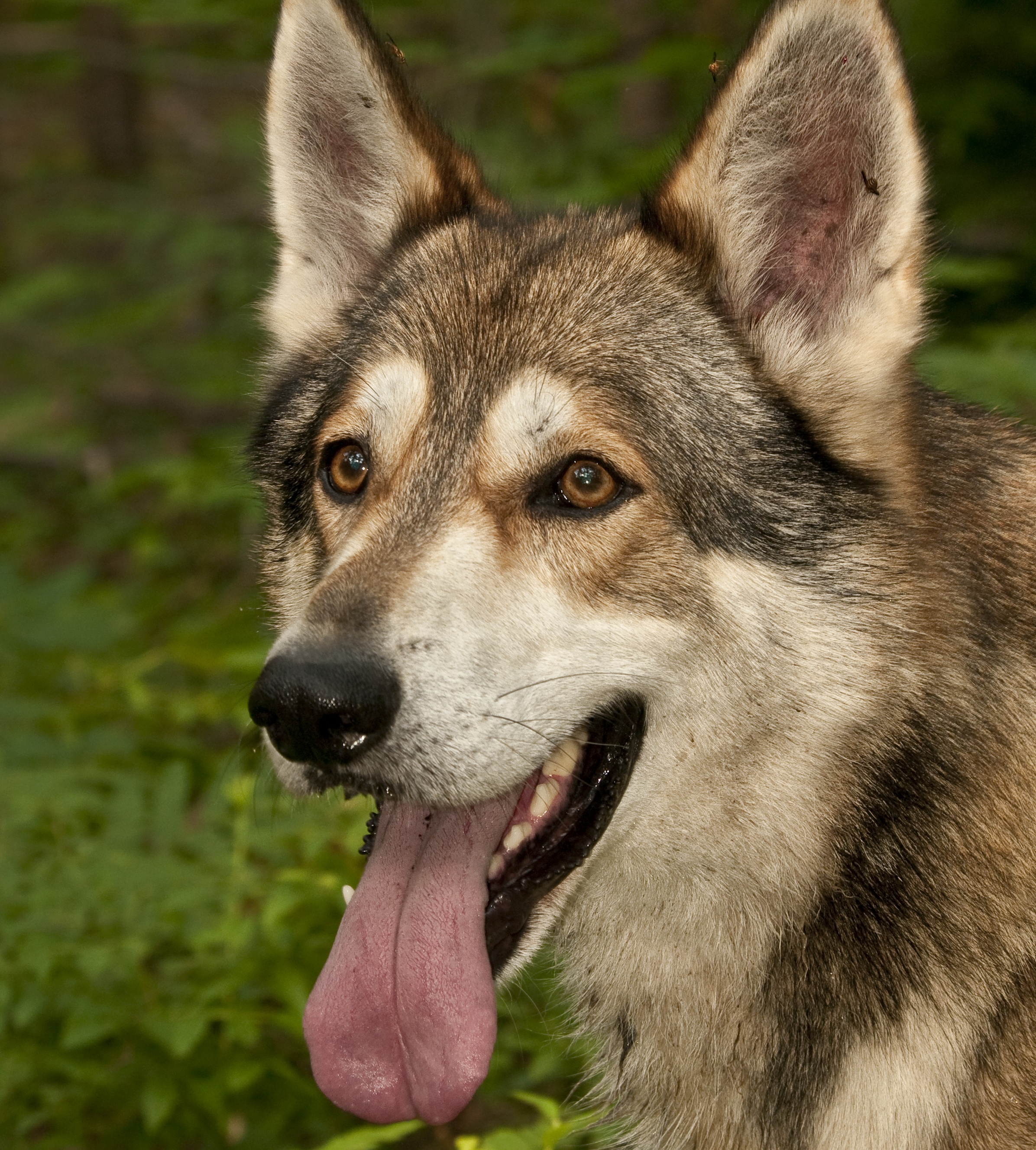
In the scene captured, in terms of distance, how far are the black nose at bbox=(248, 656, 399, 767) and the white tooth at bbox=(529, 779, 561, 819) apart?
18.4 inches

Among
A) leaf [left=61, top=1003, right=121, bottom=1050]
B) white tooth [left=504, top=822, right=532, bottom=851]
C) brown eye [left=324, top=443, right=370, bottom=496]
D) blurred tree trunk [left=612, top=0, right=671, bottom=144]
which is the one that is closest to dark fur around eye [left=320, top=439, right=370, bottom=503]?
brown eye [left=324, top=443, right=370, bottom=496]

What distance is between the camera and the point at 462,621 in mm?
2537

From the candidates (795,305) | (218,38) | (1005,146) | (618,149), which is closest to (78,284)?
(218,38)

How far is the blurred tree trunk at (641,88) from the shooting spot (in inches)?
276

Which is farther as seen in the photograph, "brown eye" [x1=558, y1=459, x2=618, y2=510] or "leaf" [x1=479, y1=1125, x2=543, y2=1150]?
"brown eye" [x1=558, y1=459, x2=618, y2=510]

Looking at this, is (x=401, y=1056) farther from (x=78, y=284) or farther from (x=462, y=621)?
(x=78, y=284)

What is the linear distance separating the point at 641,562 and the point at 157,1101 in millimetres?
1862

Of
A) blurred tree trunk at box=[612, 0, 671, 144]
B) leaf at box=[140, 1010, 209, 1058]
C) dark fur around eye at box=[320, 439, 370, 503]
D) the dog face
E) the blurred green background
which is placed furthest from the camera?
blurred tree trunk at box=[612, 0, 671, 144]

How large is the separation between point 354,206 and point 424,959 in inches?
80.2

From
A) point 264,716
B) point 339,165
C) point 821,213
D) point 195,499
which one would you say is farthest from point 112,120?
point 264,716

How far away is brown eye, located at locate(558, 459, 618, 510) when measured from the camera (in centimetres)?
274

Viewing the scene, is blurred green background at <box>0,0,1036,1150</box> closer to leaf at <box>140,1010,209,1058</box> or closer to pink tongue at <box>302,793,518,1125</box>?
leaf at <box>140,1010,209,1058</box>

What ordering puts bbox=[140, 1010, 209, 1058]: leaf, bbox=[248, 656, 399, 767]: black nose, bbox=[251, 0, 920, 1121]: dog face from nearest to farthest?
bbox=[248, 656, 399, 767]: black nose < bbox=[251, 0, 920, 1121]: dog face < bbox=[140, 1010, 209, 1058]: leaf

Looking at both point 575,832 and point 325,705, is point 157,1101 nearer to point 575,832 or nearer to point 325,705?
point 575,832
